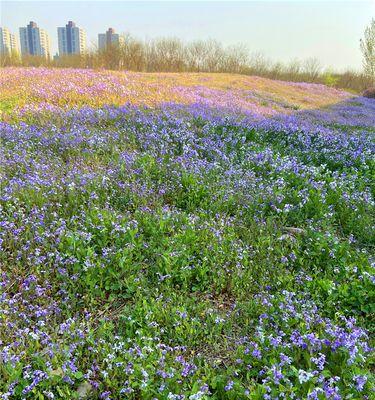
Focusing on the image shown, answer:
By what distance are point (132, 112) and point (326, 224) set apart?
6.43 m

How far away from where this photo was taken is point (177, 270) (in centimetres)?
438

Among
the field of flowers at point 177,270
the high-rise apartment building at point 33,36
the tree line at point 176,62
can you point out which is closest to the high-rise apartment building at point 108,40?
the tree line at point 176,62

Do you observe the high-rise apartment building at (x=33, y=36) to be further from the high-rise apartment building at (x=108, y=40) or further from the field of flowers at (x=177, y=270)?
the field of flowers at (x=177, y=270)

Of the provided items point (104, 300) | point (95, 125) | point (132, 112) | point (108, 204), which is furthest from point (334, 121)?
point (104, 300)

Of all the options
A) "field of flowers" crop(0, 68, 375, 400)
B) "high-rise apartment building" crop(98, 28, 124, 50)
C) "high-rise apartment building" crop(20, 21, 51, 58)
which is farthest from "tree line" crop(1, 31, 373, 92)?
"high-rise apartment building" crop(20, 21, 51, 58)

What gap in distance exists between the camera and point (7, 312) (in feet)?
11.5

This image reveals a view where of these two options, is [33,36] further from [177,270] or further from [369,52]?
[177,270]

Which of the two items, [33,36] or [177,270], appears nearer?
[177,270]

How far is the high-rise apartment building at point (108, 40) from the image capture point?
115 feet

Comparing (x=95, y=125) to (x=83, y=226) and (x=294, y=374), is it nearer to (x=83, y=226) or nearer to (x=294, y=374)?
(x=83, y=226)

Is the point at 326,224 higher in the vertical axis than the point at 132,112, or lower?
lower

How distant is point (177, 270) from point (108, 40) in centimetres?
3554

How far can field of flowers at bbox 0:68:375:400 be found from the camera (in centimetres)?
306

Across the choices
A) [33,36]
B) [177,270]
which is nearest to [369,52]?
[177,270]
